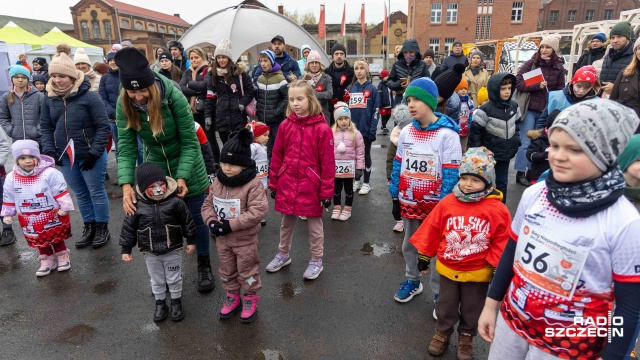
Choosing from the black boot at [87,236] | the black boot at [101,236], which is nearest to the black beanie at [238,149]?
the black boot at [101,236]

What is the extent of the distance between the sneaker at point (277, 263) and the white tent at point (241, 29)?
1008 centimetres

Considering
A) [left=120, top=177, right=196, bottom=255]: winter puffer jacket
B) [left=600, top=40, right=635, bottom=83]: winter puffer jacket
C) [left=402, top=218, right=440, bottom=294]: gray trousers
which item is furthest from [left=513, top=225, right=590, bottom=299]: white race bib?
[left=600, top=40, right=635, bottom=83]: winter puffer jacket

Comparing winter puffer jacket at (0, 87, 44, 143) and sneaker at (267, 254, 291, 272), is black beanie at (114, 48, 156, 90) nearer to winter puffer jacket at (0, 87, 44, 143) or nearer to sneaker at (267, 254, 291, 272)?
sneaker at (267, 254, 291, 272)

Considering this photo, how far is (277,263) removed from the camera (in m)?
4.05

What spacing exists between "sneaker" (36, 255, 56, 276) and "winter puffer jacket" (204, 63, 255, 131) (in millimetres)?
2932

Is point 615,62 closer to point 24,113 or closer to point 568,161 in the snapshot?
point 568,161

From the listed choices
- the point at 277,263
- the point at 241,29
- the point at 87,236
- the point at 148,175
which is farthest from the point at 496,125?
the point at 241,29

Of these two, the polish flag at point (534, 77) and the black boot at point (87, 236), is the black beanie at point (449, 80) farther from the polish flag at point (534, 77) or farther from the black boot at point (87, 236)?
the black boot at point (87, 236)

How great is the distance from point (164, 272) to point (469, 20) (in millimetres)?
47985

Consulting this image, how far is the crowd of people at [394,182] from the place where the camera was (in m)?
1.49

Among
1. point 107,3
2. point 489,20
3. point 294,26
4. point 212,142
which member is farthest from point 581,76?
point 107,3

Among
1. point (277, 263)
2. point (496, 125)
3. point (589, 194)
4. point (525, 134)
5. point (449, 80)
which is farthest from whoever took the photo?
point (525, 134)

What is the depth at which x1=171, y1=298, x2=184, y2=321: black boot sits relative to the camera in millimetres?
3293

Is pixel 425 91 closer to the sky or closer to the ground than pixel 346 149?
closer to the sky
